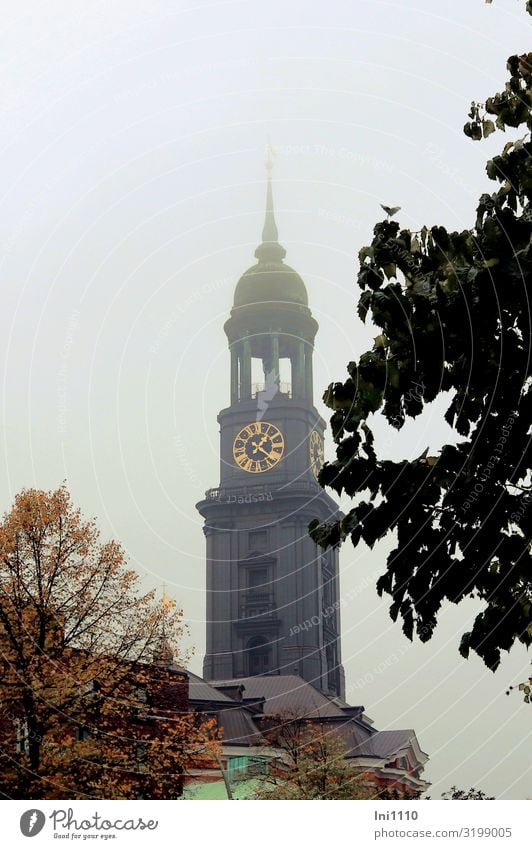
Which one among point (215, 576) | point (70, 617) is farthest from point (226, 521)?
point (70, 617)

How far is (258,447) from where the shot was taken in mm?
118938

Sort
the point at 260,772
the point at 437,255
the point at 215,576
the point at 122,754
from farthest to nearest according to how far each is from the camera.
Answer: the point at 215,576, the point at 260,772, the point at 122,754, the point at 437,255

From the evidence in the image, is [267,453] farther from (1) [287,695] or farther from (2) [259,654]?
(1) [287,695]

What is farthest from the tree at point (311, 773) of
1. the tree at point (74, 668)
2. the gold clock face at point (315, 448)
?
the gold clock face at point (315, 448)

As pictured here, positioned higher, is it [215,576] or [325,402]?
[215,576]

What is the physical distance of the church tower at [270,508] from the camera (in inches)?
4441

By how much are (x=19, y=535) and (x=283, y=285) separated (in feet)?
289

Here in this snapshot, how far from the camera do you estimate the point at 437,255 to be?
10.5 meters

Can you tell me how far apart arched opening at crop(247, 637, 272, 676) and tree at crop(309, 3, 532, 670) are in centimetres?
10273

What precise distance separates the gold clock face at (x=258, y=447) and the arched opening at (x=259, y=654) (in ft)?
57.1

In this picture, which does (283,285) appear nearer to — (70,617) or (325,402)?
(70,617)

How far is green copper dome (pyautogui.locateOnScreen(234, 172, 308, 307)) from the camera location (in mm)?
120562

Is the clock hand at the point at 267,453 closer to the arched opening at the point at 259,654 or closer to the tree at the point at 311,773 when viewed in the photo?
the arched opening at the point at 259,654

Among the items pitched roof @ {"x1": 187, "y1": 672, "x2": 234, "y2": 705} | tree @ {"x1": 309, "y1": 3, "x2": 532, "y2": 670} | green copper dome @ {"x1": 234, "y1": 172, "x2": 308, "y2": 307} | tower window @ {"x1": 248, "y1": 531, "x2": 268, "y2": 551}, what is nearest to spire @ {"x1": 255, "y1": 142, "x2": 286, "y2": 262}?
green copper dome @ {"x1": 234, "y1": 172, "x2": 308, "y2": 307}
